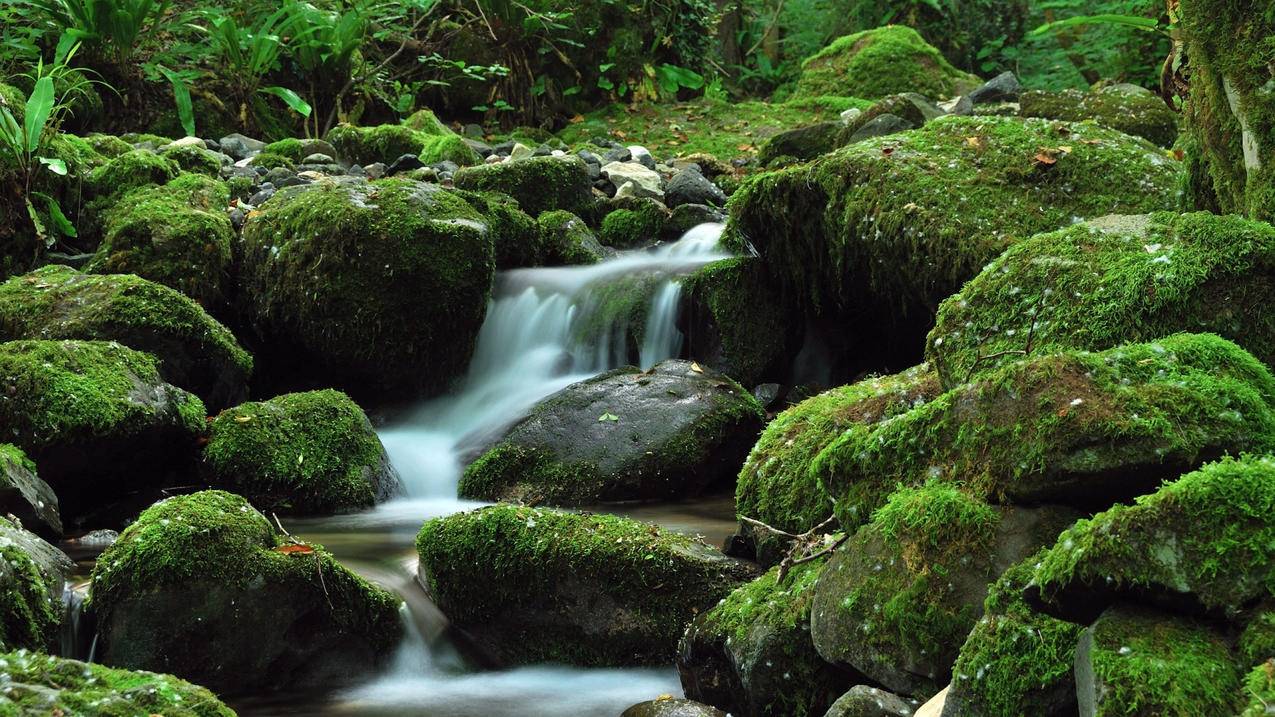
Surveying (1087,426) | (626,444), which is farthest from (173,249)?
(1087,426)

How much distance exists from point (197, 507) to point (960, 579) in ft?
8.50

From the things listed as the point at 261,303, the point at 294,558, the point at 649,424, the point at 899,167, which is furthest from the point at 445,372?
the point at 294,558

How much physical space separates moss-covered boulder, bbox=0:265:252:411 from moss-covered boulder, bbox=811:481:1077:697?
4.52m

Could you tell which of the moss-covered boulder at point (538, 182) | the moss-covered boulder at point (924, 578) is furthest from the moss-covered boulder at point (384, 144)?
the moss-covered boulder at point (924, 578)

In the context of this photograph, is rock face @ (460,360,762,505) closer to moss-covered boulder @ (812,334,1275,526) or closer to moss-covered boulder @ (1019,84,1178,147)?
moss-covered boulder @ (812,334,1275,526)

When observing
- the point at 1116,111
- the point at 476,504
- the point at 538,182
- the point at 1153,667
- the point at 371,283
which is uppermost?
the point at 1116,111

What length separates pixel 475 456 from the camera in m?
6.56

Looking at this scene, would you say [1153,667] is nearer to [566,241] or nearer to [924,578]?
[924,578]

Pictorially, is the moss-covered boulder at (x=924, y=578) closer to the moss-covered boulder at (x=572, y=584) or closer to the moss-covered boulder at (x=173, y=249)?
the moss-covered boulder at (x=572, y=584)

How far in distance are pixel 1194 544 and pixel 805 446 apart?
7.15 ft

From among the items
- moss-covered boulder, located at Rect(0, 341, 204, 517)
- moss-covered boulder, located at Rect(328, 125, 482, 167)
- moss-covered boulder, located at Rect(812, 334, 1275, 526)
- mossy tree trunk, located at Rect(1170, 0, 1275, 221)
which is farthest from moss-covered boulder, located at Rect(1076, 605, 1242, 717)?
moss-covered boulder, located at Rect(328, 125, 482, 167)

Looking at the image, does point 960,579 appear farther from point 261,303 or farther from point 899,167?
point 261,303

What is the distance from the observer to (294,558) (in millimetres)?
3930

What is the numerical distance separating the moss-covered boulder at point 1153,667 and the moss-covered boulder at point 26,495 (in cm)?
419
